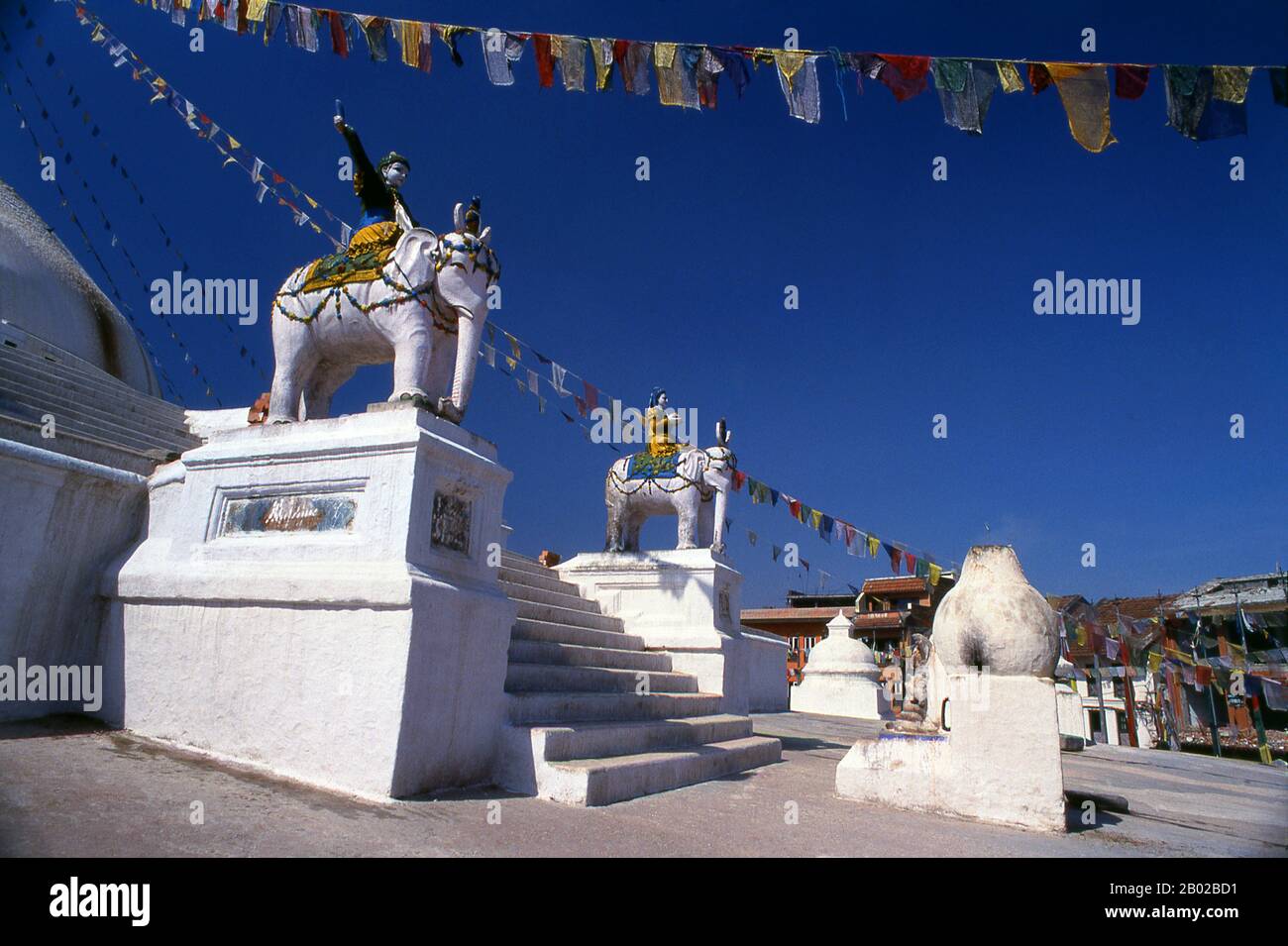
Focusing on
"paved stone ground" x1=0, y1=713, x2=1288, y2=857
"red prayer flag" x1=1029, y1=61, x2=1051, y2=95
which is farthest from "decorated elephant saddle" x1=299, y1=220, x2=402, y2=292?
"red prayer flag" x1=1029, y1=61, x2=1051, y2=95

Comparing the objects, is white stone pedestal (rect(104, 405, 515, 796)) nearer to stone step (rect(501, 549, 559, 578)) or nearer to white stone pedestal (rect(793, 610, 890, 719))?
stone step (rect(501, 549, 559, 578))

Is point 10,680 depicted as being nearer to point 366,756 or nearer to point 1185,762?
point 366,756

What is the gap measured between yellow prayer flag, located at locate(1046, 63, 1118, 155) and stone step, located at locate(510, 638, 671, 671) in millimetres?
6916

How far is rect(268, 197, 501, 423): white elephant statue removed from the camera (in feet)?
18.9

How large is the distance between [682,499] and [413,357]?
5.46 meters

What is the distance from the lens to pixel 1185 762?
39.8 feet

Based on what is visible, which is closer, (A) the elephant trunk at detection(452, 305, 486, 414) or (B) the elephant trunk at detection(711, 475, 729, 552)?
(A) the elephant trunk at detection(452, 305, 486, 414)

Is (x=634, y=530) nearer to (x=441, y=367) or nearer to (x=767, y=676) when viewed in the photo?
(x=441, y=367)

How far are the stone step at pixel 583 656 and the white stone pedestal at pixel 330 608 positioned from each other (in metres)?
1.07

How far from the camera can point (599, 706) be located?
6371 millimetres

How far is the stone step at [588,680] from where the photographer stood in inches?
239

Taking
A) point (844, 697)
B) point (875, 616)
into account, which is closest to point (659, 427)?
point (844, 697)

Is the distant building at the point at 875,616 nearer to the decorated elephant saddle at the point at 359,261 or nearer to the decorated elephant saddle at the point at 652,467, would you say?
the decorated elephant saddle at the point at 652,467
